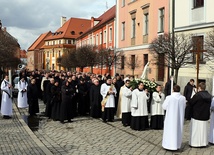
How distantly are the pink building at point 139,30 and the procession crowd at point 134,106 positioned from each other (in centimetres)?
996

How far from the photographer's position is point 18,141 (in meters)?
8.92

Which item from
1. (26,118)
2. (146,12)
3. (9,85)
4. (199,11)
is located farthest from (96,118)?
(146,12)

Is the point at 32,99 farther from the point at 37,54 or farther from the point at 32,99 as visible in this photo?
the point at 37,54

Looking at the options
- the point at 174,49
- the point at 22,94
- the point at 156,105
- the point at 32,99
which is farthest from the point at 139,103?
the point at 174,49

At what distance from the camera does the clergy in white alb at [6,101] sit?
12945mm

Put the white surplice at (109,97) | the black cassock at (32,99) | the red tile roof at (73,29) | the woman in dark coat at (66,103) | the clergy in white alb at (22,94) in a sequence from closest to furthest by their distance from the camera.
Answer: the woman in dark coat at (66,103) < the white surplice at (109,97) < the black cassock at (32,99) < the clergy in white alb at (22,94) < the red tile roof at (73,29)

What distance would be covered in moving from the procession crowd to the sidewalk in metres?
1.95

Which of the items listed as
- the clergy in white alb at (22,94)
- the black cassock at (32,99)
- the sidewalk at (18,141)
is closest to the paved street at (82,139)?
the sidewalk at (18,141)

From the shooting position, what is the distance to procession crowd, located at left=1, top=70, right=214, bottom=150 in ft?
27.3

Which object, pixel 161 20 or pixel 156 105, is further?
pixel 161 20

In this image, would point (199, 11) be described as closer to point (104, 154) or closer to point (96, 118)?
point (96, 118)

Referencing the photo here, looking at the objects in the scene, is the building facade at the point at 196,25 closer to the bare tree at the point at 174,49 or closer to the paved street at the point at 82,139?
the bare tree at the point at 174,49

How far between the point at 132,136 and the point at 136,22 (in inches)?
904

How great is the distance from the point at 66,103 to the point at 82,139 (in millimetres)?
3352
